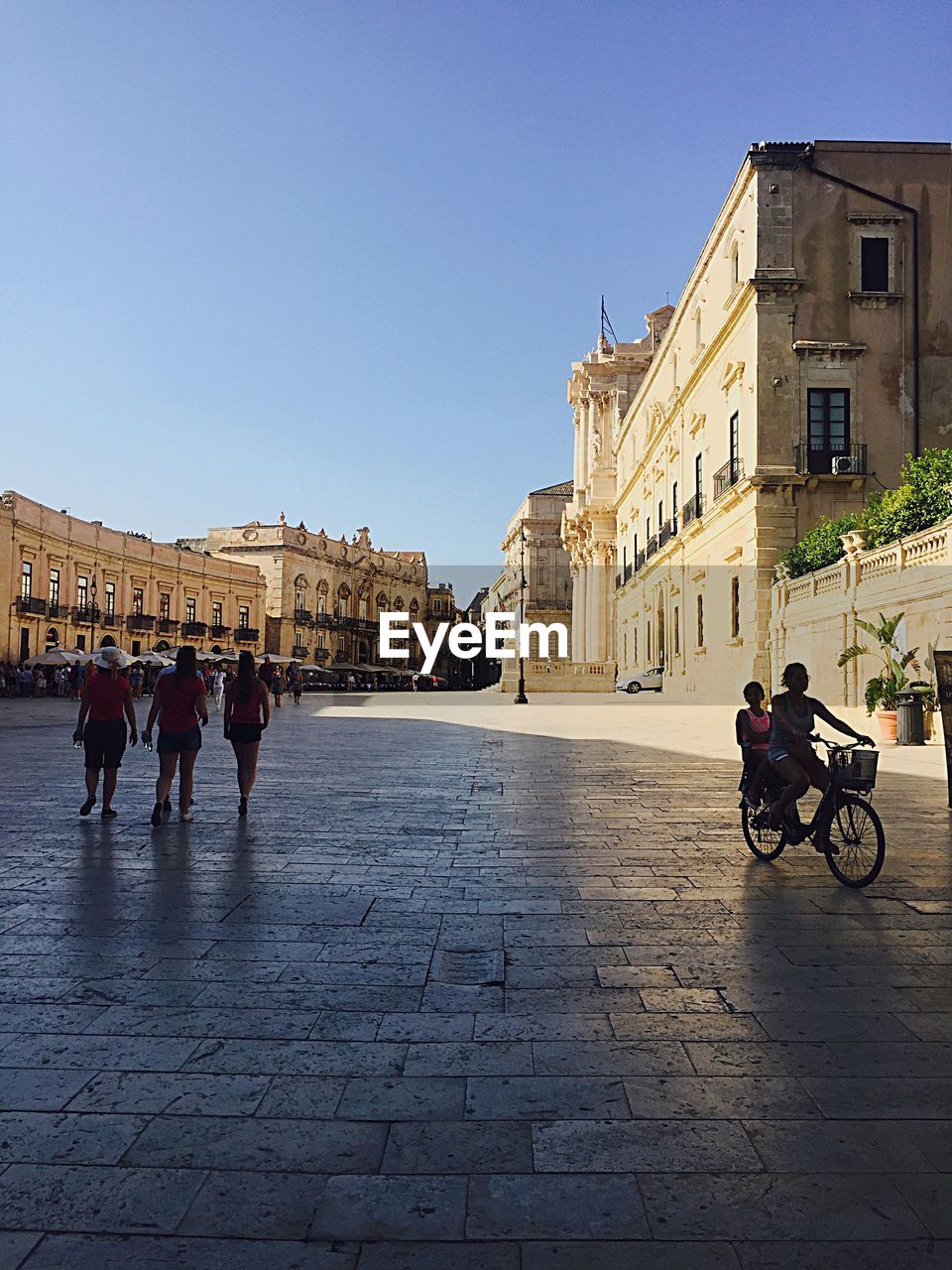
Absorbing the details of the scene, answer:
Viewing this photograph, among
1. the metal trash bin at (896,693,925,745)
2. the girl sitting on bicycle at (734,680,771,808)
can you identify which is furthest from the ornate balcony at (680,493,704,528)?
the girl sitting on bicycle at (734,680,771,808)

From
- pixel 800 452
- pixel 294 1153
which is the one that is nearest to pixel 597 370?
pixel 800 452

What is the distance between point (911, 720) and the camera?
1592 cm

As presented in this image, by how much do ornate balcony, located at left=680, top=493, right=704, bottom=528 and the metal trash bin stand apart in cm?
1881

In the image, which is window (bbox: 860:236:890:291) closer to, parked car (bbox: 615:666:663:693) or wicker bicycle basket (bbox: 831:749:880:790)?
parked car (bbox: 615:666:663:693)

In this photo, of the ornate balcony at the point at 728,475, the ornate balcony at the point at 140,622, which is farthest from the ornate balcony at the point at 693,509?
the ornate balcony at the point at 140,622

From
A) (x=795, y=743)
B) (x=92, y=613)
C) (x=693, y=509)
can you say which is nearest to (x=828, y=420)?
(x=693, y=509)

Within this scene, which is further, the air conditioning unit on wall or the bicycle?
the air conditioning unit on wall

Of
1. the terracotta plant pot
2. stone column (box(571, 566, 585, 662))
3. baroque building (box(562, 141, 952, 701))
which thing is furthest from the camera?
stone column (box(571, 566, 585, 662))

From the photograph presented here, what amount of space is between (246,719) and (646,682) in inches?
1386

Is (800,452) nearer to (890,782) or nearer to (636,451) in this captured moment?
(890,782)

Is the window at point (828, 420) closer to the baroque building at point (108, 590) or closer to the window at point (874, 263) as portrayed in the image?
the window at point (874, 263)

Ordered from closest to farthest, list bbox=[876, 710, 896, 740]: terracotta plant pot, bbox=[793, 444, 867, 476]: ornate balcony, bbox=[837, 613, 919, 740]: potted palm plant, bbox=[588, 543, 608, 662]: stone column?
bbox=[876, 710, 896, 740]: terracotta plant pot < bbox=[837, 613, 919, 740]: potted palm plant < bbox=[793, 444, 867, 476]: ornate balcony < bbox=[588, 543, 608, 662]: stone column

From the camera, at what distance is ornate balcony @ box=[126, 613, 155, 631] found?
58844 mm

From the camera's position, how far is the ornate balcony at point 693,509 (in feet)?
114
